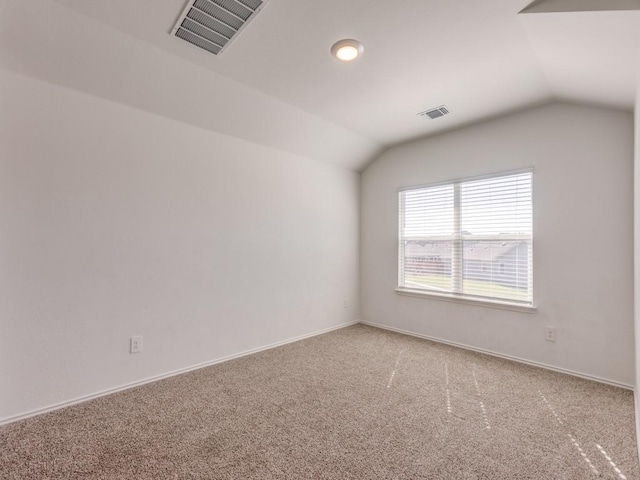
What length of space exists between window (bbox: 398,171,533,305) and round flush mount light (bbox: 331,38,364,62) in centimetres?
205

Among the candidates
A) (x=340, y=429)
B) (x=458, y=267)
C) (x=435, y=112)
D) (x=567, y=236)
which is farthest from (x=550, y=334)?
(x=435, y=112)

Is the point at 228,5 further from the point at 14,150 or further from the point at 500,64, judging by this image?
the point at 500,64

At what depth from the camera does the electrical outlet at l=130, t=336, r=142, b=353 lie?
8.07 ft

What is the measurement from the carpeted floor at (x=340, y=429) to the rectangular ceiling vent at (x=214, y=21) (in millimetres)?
2549

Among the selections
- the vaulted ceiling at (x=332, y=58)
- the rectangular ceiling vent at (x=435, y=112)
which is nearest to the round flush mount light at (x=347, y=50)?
the vaulted ceiling at (x=332, y=58)

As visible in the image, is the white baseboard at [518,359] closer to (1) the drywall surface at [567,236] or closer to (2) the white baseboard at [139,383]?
(1) the drywall surface at [567,236]

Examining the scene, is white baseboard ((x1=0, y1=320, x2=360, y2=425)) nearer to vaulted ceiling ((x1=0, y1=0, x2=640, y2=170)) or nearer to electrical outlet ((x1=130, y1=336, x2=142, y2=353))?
electrical outlet ((x1=130, y1=336, x2=142, y2=353))

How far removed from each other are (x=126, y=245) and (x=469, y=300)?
3476 mm

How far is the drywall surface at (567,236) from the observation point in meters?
2.51

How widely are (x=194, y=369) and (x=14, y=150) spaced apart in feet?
7.09

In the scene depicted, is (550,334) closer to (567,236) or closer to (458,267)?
(567,236)

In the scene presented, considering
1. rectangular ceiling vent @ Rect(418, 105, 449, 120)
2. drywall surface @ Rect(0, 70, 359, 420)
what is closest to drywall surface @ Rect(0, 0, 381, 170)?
drywall surface @ Rect(0, 70, 359, 420)

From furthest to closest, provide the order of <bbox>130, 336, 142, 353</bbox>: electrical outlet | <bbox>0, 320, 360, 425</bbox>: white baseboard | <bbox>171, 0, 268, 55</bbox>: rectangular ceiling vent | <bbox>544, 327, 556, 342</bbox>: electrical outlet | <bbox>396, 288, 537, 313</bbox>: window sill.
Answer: <bbox>396, 288, 537, 313</bbox>: window sill
<bbox>544, 327, 556, 342</bbox>: electrical outlet
<bbox>130, 336, 142, 353</bbox>: electrical outlet
<bbox>0, 320, 360, 425</bbox>: white baseboard
<bbox>171, 0, 268, 55</bbox>: rectangular ceiling vent

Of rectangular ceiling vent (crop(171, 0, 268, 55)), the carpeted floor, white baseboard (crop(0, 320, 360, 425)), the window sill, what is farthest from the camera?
the window sill
